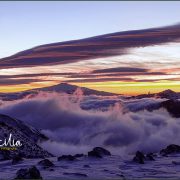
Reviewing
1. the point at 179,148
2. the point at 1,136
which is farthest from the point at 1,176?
the point at 1,136

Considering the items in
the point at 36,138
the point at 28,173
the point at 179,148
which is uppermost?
the point at 28,173

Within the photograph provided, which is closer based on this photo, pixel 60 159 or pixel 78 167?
pixel 78 167

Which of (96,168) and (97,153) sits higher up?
(96,168)

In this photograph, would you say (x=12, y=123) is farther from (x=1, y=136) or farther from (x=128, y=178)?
(x=128, y=178)

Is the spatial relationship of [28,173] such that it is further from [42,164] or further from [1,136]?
[1,136]

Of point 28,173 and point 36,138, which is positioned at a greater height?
point 28,173

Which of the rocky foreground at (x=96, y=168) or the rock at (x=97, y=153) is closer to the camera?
the rocky foreground at (x=96, y=168)

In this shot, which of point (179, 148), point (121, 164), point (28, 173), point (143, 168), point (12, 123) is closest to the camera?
point (28, 173)

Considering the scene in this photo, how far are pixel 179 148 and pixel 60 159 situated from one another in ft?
44.5

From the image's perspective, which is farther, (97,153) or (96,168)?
(97,153)

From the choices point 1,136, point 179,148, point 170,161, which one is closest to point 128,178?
point 170,161

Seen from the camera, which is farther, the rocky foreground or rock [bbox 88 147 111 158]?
rock [bbox 88 147 111 158]

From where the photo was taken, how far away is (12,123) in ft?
318

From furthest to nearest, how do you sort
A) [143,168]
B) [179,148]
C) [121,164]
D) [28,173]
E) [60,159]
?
1. [179,148]
2. [60,159]
3. [121,164]
4. [143,168]
5. [28,173]
